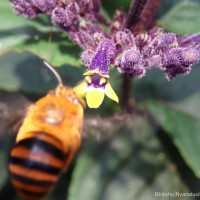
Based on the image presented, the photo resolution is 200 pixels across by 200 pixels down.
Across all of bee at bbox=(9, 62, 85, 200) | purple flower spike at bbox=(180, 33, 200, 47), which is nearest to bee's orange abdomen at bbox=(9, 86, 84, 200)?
bee at bbox=(9, 62, 85, 200)

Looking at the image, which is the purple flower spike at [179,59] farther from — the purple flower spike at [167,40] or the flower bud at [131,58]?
the flower bud at [131,58]

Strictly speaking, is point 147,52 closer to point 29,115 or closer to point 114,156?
point 29,115

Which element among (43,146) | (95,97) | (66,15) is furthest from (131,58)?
(43,146)

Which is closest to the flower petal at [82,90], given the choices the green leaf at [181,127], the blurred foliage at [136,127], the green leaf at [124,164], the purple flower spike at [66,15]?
the purple flower spike at [66,15]

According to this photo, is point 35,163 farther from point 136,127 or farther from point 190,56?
point 136,127

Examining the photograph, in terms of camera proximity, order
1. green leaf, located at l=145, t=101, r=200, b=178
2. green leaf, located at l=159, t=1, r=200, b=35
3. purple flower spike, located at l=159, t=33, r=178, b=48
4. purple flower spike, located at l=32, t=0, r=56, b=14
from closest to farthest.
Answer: purple flower spike, located at l=159, t=33, r=178, b=48
purple flower spike, located at l=32, t=0, r=56, b=14
green leaf, located at l=145, t=101, r=200, b=178
green leaf, located at l=159, t=1, r=200, b=35

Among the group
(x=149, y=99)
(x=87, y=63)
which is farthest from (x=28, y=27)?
(x=149, y=99)

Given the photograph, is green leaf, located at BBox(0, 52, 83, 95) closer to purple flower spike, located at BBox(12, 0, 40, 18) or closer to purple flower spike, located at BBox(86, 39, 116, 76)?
purple flower spike, located at BBox(12, 0, 40, 18)
